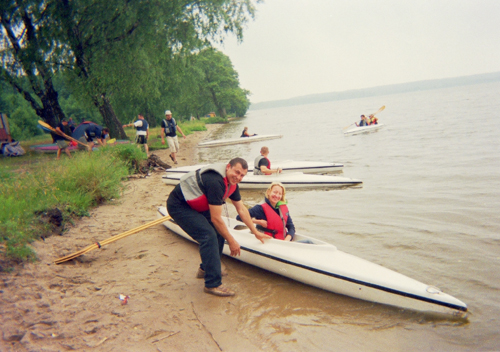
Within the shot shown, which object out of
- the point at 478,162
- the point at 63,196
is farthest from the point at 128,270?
the point at 478,162

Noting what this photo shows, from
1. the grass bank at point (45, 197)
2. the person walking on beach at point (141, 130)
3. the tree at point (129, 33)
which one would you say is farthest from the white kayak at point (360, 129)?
the grass bank at point (45, 197)

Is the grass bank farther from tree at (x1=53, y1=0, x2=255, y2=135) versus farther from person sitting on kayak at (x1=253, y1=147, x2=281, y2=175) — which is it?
tree at (x1=53, y1=0, x2=255, y2=135)

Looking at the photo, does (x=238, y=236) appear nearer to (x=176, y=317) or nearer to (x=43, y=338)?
(x=176, y=317)

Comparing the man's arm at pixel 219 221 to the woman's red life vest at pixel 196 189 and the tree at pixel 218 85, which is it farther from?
the tree at pixel 218 85

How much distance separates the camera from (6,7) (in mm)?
12148

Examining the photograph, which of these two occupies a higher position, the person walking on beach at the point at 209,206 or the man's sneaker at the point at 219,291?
the person walking on beach at the point at 209,206

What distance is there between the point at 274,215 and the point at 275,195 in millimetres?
308

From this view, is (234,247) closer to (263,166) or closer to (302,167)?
(263,166)

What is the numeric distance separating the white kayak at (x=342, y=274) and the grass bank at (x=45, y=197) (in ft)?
8.77

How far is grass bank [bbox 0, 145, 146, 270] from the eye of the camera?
391 cm

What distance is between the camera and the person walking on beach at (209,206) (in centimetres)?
338

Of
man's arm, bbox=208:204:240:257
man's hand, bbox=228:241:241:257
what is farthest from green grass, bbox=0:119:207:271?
Result: man's hand, bbox=228:241:241:257

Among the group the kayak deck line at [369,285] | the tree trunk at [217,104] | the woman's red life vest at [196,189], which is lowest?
the kayak deck line at [369,285]

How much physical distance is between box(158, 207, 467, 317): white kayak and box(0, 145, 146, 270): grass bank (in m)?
2.67
